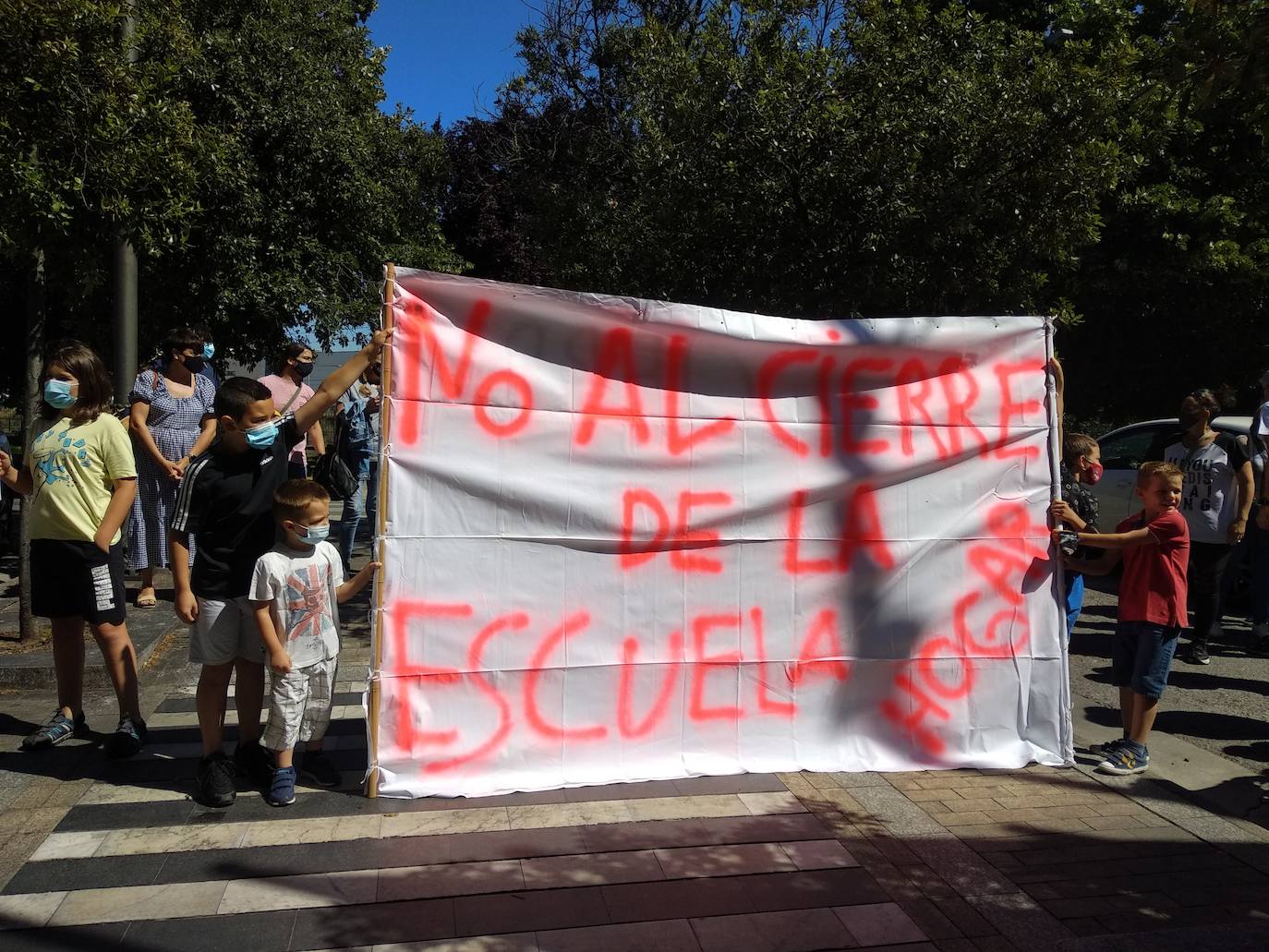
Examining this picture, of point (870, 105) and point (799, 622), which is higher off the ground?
point (870, 105)

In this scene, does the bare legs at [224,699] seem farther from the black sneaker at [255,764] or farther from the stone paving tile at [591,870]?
the stone paving tile at [591,870]

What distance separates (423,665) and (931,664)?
225 centimetres

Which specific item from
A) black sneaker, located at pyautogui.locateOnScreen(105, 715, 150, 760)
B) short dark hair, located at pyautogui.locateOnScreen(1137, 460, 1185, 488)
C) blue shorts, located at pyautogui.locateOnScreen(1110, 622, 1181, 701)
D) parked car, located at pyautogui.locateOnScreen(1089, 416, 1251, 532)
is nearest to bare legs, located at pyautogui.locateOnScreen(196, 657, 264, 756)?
black sneaker, located at pyautogui.locateOnScreen(105, 715, 150, 760)

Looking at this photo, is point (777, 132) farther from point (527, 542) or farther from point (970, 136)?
point (527, 542)

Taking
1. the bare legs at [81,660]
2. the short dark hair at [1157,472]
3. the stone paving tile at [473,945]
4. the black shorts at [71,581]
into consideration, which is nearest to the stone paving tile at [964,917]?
the stone paving tile at [473,945]

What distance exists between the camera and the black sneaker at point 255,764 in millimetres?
4430

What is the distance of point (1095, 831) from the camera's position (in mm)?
4207

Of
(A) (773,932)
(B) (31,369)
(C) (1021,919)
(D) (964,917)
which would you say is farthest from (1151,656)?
(B) (31,369)

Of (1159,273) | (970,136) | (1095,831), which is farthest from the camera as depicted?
(1159,273)

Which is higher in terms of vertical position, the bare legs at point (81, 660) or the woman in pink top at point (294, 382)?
the woman in pink top at point (294, 382)

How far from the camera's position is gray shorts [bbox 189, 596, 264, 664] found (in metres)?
4.29

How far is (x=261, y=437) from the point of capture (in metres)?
4.39

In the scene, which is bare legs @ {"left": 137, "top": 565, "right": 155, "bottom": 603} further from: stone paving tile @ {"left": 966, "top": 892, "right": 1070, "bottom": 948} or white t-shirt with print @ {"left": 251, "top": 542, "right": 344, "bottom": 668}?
stone paving tile @ {"left": 966, "top": 892, "right": 1070, "bottom": 948}

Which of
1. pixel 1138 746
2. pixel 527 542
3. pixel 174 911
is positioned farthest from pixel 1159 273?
pixel 174 911
